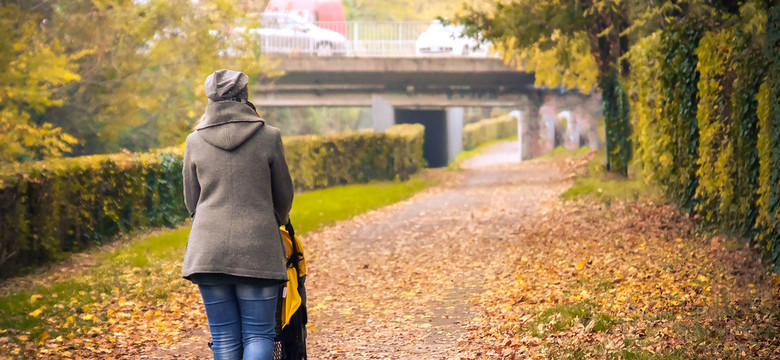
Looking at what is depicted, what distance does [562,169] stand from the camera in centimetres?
3139

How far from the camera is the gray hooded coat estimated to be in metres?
4.19

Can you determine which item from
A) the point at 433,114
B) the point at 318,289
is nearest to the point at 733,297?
the point at 318,289

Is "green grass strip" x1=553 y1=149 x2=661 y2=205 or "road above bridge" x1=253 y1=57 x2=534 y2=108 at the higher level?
"road above bridge" x1=253 y1=57 x2=534 y2=108

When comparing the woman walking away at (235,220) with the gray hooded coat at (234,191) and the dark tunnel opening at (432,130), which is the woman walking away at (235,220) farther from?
the dark tunnel opening at (432,130)

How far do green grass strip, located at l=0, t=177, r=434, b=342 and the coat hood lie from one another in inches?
165

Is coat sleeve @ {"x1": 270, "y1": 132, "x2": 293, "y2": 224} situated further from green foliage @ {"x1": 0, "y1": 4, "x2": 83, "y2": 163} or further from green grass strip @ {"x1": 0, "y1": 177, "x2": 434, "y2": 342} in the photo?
green foliage @ {"x1": 0, "y1": 4, "x2": 83, "y2": 163}

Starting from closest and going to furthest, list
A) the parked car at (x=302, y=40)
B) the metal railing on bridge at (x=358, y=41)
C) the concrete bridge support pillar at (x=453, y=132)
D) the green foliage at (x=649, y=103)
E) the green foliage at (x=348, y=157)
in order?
the green foliage at (x=649, y=103) < the green foliage at (x=348, y=157) < the parked car at (x=302, y=40) < the metal railing on bridge at (x=358, y=41) < the concrete bridge support pillar at (x=453, y=132)

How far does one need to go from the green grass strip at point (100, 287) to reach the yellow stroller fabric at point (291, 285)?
3819 millimetres

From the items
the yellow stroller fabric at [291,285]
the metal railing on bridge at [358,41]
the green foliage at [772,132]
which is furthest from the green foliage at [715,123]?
the metal railing on bridge at [358,41]

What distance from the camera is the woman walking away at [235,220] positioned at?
420 centimetres

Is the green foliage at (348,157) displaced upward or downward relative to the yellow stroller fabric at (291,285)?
downward

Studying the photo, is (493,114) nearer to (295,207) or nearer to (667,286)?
(295,207)

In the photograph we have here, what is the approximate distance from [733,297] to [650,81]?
687 cm

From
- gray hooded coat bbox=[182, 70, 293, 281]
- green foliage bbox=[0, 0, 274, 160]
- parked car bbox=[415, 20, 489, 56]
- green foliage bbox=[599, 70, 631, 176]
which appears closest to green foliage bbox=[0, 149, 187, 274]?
green foliage bbox=[0, 0, 274, 160]
